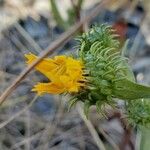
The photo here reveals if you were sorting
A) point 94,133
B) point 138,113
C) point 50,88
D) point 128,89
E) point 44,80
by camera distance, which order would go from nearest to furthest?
point 50,88, point 128,89, point 138,113, point 94,133, point 44,80

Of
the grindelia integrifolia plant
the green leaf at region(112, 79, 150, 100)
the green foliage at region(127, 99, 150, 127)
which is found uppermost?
the grindelia integrifolia plant

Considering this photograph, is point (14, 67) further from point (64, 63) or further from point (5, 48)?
point (64, 63)

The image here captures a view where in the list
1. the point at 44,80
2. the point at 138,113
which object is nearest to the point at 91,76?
the point at 138,113

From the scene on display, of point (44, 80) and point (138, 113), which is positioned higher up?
point (44, 80)

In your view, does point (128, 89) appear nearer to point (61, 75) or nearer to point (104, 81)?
point (104, 81)

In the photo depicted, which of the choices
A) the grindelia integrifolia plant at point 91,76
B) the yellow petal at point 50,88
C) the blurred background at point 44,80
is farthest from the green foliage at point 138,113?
the yellow petal at point 50,88

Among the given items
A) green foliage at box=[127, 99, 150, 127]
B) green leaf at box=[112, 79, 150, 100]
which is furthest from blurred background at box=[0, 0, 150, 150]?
green leaf at box=[112, 79, 150, 100]

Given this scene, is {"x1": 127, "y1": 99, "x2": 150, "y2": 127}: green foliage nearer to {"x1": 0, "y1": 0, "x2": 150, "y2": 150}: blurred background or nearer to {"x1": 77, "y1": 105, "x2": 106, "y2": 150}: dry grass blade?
{"x1": 0, "y1": 0, "x2": 150, "y2": 150}: blurred background
